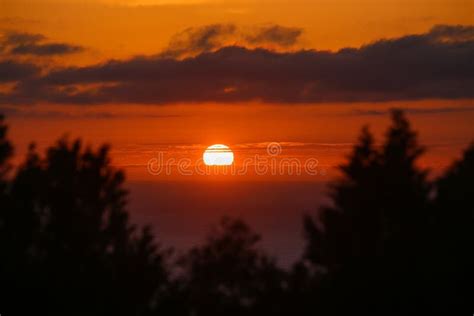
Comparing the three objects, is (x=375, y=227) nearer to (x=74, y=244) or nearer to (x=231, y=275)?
(x=231, y=275)

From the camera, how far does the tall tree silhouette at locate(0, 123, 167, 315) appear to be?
31234mm

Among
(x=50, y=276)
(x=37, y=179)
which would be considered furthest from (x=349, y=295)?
(x=37, y=179)

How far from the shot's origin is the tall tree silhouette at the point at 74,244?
31.2 meters

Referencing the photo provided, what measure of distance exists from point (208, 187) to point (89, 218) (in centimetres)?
7003

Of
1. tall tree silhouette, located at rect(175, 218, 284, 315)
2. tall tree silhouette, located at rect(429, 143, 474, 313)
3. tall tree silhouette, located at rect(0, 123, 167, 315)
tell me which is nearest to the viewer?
tall tree silhouette, located at rect(429, 143, 474, 313)

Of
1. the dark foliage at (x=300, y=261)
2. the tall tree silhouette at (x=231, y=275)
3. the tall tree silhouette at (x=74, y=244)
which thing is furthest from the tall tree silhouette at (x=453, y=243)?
the tall tree silhouette at (x=74, y=244)

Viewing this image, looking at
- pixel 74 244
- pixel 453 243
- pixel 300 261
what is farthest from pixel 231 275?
pixel 453 243

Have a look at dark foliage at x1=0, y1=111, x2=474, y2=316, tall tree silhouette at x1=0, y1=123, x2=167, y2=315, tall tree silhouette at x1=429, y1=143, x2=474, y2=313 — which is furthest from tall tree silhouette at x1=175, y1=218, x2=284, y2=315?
tall tree silhouette at x1=429, y1=143, x2=474, y2=313

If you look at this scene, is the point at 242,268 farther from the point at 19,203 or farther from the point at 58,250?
the point at 19,203

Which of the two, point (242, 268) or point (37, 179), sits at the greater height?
point (37, 179)

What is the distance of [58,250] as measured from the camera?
34.9m

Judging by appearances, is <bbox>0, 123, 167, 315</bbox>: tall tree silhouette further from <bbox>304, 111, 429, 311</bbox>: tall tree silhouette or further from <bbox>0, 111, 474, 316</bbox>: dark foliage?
<bbox>304, 111, 429, 311</bbox>: tall tree silhouette

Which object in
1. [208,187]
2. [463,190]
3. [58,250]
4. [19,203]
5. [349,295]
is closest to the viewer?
[349,295]

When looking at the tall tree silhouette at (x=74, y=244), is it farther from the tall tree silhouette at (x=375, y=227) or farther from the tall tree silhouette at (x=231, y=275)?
the tall tree silhouette at (x=375, y=227)
